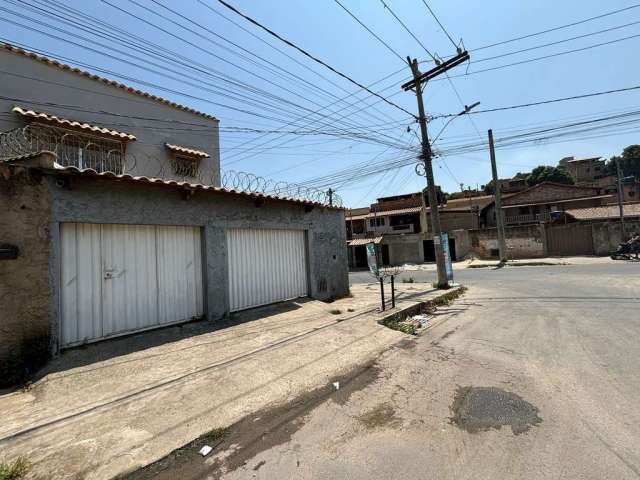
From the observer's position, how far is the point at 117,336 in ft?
18.9

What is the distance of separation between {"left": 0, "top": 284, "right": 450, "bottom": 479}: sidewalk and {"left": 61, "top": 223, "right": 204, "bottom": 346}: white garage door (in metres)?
0.34

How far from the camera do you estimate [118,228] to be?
231 inches

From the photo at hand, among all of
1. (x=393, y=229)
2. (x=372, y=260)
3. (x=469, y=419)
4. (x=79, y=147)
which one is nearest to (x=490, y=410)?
(x=469, y=419)

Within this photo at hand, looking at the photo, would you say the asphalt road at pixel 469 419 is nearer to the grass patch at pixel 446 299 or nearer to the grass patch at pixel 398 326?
the grass patch at pixel 398 326

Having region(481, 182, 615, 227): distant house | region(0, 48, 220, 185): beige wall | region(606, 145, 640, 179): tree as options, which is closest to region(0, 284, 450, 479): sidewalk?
region(0, 48, 220, 185): beige wall

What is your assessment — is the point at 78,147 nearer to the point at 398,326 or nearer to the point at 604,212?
the point at 398,326

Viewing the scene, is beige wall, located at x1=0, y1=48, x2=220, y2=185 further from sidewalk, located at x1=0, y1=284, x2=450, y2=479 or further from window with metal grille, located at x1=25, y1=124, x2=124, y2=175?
sidewalk, located at x1=0, y1=284, x2=450, y2=479

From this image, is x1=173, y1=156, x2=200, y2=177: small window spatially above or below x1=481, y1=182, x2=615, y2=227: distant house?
below

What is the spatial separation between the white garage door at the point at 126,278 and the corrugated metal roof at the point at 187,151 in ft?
18.4

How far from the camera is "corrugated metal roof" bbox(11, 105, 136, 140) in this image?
803 centimetres

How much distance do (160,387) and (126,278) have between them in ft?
8.29

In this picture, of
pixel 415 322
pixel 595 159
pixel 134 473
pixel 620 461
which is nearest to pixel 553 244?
pixel 415 322

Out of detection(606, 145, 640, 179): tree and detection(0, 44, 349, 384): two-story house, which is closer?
detection(0, 44, 349, 384): two-story house

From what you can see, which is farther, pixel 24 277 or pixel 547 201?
pixel 547 201
